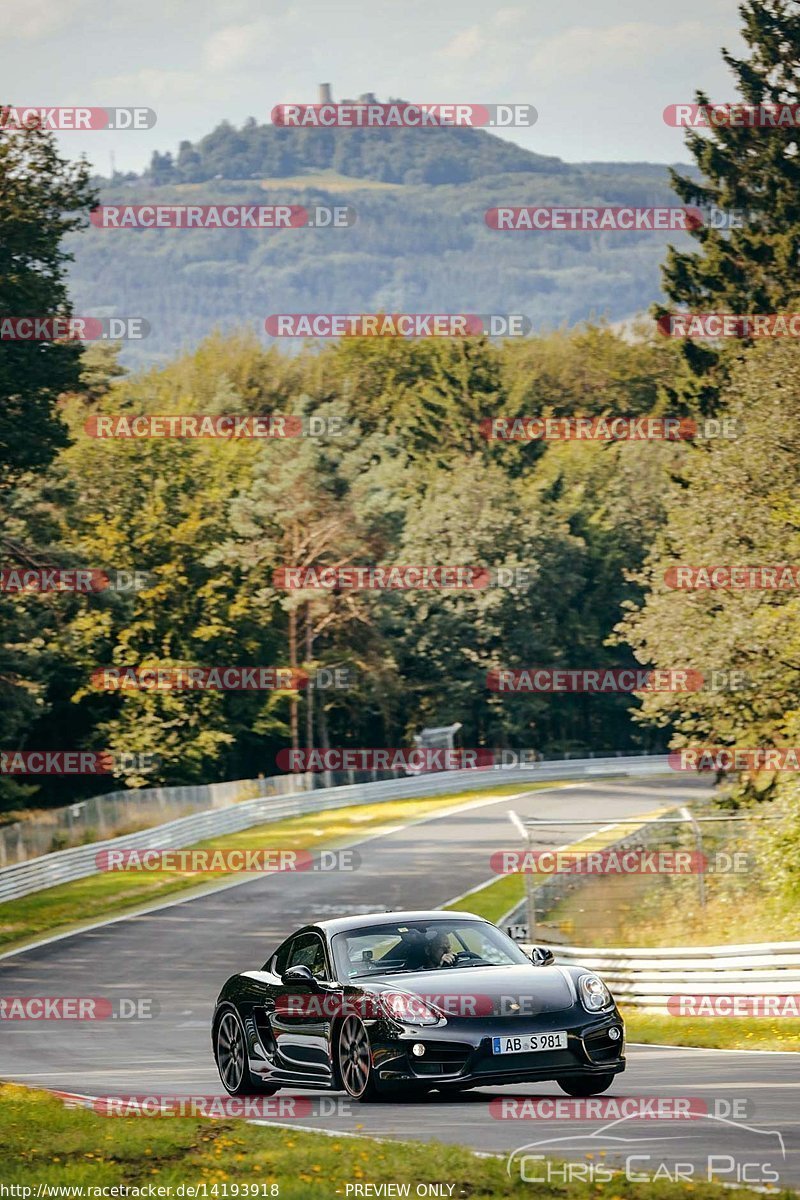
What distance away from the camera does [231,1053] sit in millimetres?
13852

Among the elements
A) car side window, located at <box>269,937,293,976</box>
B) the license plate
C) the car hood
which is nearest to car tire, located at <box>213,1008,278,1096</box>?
car side window, located at <box>269,937,293,976</box>

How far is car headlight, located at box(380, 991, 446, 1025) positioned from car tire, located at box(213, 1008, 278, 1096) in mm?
1991

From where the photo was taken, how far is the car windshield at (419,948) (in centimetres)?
1277

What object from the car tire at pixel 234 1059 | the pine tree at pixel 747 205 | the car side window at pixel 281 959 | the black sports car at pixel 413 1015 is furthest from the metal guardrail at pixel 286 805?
the black sports car at pixel 413 1015

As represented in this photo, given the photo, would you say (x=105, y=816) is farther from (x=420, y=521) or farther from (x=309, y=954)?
(x=420, y=521)

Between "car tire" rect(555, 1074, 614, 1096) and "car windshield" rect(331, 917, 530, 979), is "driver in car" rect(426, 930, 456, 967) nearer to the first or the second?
"car windshield" rect(331, 917, 530, 979)

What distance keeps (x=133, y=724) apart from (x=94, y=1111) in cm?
5183

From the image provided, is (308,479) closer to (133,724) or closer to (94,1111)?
(133,724)

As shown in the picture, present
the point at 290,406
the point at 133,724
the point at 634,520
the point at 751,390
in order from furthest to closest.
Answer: the point at 290,406, the point at 634,520, the point at 133,724, the point at 751,390

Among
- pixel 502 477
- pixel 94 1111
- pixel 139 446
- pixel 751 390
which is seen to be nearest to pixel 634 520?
pixel 502 477

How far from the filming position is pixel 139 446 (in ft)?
221

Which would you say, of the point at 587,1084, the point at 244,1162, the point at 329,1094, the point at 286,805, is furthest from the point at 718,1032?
the point at 286,805

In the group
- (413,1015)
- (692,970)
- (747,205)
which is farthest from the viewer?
(747,205)

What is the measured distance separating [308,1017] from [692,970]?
8.16m
